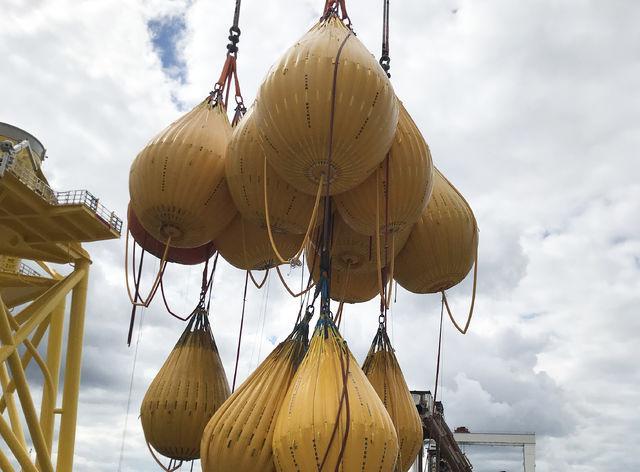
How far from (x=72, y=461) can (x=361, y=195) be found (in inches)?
532

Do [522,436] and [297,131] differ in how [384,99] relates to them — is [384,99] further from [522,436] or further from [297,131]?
[522,436]

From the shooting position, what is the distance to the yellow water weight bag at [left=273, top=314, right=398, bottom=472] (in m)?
6.84

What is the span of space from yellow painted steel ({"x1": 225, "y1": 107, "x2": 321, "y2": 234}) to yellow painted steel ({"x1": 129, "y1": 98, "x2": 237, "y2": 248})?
0.45 meters

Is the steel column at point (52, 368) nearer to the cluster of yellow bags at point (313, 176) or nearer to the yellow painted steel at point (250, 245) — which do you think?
the cluster of yellow bags at point (313, 176)

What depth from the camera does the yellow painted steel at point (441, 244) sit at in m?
10.8

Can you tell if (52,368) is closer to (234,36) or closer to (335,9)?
(234,36)

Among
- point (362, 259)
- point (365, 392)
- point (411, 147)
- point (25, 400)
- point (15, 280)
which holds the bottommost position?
point (365, 392)

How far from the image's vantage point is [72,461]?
59.6 ft

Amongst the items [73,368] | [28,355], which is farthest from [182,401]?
[28,355]

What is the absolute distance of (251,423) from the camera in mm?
7805

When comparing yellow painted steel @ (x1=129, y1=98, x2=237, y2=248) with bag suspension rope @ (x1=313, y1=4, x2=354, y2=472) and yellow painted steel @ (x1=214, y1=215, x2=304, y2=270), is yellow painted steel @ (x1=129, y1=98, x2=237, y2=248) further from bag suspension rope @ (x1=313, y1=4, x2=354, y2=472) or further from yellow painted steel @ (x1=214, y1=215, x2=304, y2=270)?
bag suspension rope @ (x1=313, y1=4, x2=354, y2=472)

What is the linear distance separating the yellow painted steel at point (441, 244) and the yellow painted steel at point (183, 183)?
122 inches

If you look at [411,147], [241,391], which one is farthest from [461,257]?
[241,391]

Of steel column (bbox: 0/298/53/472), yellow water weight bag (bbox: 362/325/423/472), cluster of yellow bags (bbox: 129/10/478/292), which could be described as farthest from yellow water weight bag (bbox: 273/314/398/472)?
steel column (bbox: 0/298/53/472)
